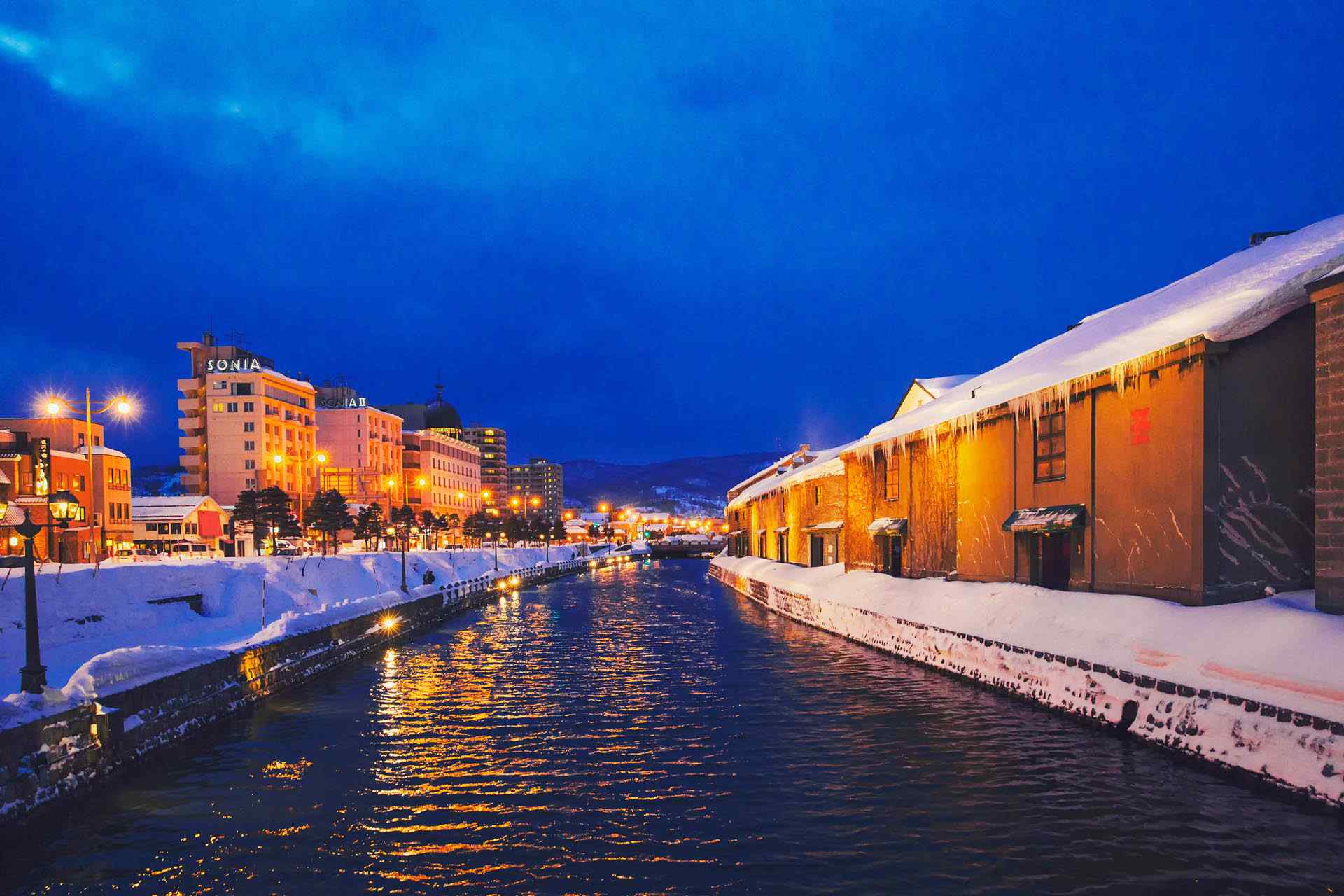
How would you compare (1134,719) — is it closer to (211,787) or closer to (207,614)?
(211,787)

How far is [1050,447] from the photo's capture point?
2369 centimetres

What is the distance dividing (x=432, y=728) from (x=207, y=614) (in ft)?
58.9

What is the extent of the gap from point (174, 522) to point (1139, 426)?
94.4 meters

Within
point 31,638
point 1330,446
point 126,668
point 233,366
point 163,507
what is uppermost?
point 233,366

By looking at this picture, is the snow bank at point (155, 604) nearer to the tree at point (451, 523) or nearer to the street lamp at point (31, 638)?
the street lamp at point (31, 638)

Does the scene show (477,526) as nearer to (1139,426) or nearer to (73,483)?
(73,483)

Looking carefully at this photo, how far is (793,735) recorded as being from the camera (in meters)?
17.0

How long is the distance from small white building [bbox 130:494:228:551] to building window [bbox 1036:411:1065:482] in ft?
277

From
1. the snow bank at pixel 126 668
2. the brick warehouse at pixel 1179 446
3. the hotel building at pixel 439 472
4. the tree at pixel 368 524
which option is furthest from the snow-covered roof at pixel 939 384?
the hotel building at pixel 439 472

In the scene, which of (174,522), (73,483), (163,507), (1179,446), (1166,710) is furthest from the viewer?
(163,507)

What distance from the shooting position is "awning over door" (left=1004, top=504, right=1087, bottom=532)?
71.9 feet

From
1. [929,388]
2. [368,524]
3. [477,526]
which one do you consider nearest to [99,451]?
[368,524]

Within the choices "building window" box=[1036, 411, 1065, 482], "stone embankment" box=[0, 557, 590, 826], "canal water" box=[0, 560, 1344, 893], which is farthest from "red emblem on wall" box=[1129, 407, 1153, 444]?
"stone embankment" box=[0, 557, 590, 826]

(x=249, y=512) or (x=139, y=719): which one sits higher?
(x=249, y=512)
